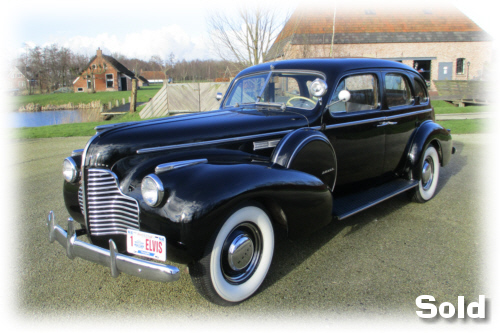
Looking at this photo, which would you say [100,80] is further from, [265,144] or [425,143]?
[265,144]

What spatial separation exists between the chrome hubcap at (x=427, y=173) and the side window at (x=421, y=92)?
852 millimetres

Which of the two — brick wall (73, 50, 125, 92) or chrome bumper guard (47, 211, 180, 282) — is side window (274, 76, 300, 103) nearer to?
chrome bumper guard (47, 211, 180, 282)

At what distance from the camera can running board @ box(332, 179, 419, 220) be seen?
11.9 feet

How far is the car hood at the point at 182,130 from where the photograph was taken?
9.18 feet

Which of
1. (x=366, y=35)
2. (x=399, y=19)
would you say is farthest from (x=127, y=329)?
(x=399, y=19)

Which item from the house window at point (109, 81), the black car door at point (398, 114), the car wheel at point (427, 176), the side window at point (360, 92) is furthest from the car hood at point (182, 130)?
the house window at point (109, 81)

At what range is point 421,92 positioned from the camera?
206 inches

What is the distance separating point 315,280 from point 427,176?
9.25ft

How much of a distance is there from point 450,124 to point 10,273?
39.8ft

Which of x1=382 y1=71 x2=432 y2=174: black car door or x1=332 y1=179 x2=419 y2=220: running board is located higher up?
x1=382 y1=71 x2=432 y2=174: black car door

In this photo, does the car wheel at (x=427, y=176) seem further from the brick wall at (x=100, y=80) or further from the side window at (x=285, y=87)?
the brick wall at (x=100, y=80)

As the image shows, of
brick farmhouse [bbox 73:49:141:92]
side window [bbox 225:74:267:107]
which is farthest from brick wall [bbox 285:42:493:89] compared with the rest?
brick farmhouse [bbox 73:49:141:92]

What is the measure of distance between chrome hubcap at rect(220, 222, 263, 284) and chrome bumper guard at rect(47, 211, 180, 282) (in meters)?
0.44

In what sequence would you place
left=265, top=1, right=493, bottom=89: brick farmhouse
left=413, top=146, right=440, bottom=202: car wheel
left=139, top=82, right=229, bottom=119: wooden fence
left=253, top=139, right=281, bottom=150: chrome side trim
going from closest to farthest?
left=253, top=139, right=281, bottom=150: chrome side trim < left=413, top=146, right=440, bottom=202: car wheel < left=139, top=82, right=229, bottom=119: wooden fence < left=265, top=1, right=493, bottom=89: brick farmhouse
